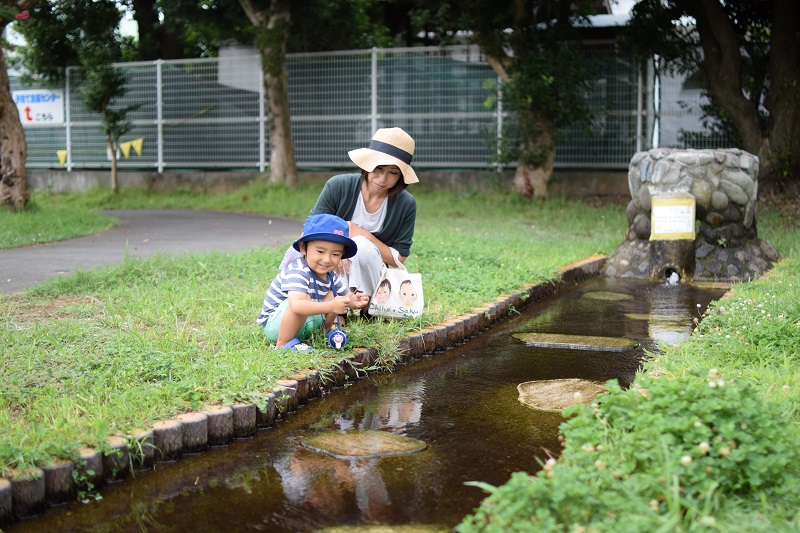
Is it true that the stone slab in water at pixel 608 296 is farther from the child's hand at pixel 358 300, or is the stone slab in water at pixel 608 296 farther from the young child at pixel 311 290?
the child's hand at pixel 358 300

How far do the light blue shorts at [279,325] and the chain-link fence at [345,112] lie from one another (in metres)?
10.2

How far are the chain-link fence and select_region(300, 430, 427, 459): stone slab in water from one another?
36.7 feet

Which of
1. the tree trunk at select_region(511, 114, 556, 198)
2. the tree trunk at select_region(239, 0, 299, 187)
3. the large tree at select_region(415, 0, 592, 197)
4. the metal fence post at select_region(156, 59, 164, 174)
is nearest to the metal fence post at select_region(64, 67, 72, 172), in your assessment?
the metal fence post at select_region(156, 59, 164, 174)

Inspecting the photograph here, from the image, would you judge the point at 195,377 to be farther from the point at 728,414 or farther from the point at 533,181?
the point at 533,181

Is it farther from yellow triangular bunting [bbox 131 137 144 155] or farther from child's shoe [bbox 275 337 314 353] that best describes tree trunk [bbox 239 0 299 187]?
child's shoe [bbox 275 337 314 353]

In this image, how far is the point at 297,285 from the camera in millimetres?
4734

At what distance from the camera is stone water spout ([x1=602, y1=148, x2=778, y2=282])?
28.6 ft

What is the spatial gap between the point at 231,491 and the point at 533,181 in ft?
38.9

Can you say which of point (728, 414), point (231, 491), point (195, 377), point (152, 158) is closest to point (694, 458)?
point (728, 414)

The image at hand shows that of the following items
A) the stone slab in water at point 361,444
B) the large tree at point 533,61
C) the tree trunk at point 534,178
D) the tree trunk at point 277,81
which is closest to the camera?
the stone slab in water at point 361,444

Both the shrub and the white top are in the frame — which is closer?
the shrub

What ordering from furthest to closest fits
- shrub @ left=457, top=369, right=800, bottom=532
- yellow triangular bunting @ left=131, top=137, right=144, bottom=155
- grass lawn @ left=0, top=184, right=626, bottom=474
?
1. yellow triangular bunting @ left=131, top=137, right=144, bottom=155
2. grass lawn @ left=0, top=184, right=626, bottom=474
3. shrub @ left=457, top=369, right=800, bottom=532

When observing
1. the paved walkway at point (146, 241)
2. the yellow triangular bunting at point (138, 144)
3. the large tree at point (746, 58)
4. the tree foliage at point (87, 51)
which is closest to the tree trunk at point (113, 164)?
the tree foliage at point (87, 51)

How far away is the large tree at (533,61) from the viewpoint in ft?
45.9
